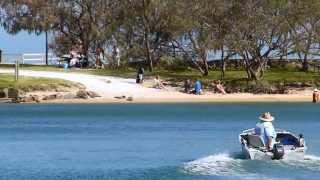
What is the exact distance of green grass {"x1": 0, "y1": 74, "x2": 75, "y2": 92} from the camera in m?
79.1

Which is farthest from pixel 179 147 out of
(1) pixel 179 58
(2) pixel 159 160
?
(1) pixel 179 58

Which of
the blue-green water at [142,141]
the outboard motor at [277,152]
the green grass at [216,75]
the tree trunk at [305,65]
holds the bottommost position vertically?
the blue-green water at [142,141]

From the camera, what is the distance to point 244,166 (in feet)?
118

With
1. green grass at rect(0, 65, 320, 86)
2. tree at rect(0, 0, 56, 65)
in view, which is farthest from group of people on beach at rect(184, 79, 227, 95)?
tree at rect(0, 0, 56, 65)

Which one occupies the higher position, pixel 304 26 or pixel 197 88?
pixel 304 26

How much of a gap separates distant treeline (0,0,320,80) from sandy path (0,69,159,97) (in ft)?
25.2

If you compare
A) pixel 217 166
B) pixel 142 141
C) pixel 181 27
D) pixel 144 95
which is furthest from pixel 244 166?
pixel 181 27

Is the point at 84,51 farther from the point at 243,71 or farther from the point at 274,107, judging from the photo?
the point at 274,107

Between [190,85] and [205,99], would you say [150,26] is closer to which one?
[190,85]

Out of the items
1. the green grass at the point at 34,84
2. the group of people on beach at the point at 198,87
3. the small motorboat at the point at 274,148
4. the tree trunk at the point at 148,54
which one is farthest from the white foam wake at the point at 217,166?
the tree trunk at the point at 148,54

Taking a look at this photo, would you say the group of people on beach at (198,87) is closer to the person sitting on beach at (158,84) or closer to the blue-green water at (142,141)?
the person sitting on beach at (158,84)

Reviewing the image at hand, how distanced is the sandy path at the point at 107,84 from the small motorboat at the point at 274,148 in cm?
4139

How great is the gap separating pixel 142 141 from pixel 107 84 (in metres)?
32.6

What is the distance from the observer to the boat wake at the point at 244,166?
1339 inches
